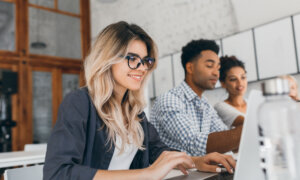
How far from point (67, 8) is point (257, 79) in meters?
3.83

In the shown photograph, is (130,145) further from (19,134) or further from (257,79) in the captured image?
(19,134)

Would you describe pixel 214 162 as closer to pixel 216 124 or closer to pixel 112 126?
pixel 112 126

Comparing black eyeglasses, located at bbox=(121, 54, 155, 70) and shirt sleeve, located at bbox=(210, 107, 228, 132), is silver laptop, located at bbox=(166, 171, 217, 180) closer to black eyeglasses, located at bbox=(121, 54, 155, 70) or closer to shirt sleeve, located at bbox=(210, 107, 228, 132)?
black eyeglasses, located at bbox=(121, 54, 155, 70)

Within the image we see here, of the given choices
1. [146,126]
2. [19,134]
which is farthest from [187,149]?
[19,134]

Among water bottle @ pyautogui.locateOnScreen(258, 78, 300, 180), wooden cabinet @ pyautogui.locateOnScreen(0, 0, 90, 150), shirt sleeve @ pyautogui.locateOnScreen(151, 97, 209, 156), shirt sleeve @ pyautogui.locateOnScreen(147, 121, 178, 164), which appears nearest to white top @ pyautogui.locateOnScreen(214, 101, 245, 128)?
shirt sleeve @ pyautogui.locateOnScreen(151, 97, 209, 156)

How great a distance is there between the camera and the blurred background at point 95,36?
220cm

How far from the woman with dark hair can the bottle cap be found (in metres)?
1.64

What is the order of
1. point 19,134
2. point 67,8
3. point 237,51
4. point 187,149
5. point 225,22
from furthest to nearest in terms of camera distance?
point 67,8, point 19,134, point 225,22, point 237,51, point 187,149

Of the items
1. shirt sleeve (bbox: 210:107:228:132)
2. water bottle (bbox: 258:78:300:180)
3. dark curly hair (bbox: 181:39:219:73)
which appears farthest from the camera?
dark curly hair (bbox: 181:39:219:73)

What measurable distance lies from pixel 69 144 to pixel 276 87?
1.99ft

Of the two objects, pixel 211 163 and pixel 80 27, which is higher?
pixel 80 27

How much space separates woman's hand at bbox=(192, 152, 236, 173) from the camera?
965mm

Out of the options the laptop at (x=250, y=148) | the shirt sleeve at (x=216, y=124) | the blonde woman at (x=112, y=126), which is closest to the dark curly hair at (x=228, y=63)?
the shirt sleeve at (x=216, y=124)

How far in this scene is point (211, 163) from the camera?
105 centimetres
